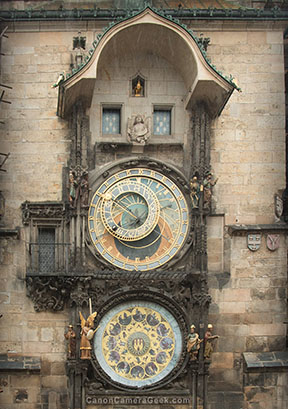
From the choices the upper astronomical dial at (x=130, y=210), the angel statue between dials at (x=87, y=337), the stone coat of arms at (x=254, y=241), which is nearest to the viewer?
the angel statue between dials at (x=87, y=337)

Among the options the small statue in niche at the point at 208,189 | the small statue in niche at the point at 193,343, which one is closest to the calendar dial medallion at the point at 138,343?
the small statue in niche at the point at 193,343

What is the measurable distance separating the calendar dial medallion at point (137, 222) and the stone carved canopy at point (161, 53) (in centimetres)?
151

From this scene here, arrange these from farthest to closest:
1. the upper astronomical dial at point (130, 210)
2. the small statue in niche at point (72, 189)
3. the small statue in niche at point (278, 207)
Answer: the small statue in niche at point (278, 207) → the upper astronomical dial at point (130, 210) → the small statue in niche at point (72, 189)

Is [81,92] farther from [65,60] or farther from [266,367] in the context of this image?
[266,367]

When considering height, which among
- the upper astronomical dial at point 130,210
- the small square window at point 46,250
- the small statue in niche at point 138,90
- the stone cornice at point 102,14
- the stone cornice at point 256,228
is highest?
the stone cornice at point 102,14

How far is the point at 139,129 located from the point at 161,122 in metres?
0.49

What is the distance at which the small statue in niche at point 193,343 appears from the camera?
15.1m

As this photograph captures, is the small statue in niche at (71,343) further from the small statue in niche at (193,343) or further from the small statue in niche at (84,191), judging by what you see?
the small statue in niche at (84,191)

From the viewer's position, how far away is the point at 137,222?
1566 centimetres

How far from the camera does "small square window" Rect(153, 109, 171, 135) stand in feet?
53.3

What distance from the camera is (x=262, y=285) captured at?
15.7 meters

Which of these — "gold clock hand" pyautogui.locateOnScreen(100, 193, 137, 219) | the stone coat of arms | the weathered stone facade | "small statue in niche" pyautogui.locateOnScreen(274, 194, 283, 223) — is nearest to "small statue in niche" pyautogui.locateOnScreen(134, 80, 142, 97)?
the weathered stone facade

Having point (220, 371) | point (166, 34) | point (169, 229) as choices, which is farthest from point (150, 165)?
point (220, 371)

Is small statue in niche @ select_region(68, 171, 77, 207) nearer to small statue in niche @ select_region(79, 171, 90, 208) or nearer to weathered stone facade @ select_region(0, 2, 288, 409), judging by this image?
small statue in niche @ select_region(79, 171, 90, 208)
